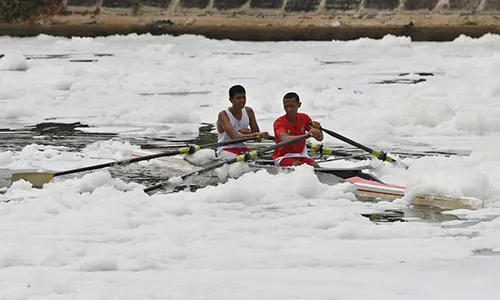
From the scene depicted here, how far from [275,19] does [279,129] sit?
17993 millimetres

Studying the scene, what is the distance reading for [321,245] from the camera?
8.65 m

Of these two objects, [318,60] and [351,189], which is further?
[318,60]

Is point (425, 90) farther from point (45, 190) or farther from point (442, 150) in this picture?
point (45, 190)

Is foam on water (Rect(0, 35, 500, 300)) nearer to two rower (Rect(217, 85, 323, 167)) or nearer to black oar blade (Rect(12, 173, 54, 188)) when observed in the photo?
black oar blade (Rect(12, 173, 54, 188))

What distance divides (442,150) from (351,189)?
3.21m

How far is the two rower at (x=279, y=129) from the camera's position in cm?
1172

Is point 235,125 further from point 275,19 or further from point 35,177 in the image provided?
point 275,19

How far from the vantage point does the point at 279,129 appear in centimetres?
1182

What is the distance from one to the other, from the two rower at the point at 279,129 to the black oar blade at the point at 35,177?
206cm

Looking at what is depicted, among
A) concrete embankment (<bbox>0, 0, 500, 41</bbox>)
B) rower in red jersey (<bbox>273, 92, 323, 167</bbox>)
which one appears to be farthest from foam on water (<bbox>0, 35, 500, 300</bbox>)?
concrete embankment (<bbox>0, 0, 500, 41</bbox>)

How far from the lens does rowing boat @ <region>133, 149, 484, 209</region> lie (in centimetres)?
1016

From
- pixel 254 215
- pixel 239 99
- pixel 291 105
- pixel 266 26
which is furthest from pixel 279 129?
pixel 266 26

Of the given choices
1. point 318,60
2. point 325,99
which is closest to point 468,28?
point 318,60

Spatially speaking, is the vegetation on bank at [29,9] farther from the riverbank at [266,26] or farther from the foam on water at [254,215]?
the foam on water at [254,215]
